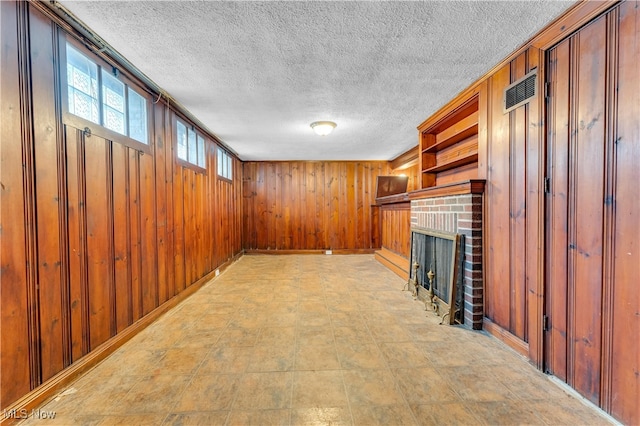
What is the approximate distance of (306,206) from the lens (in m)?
6.20

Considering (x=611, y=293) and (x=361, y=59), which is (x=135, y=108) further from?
(x=611, y=293)

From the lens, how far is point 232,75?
2189 mm

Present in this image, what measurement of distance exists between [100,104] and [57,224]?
0.95 metres

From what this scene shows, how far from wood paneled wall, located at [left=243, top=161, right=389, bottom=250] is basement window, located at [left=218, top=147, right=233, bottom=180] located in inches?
36.2

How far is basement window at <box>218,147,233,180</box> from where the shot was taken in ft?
15.2

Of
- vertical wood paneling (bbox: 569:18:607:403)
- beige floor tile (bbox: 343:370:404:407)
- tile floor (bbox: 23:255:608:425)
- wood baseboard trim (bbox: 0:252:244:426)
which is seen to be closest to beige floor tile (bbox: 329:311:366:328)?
tile floor (bbox: 23:255:608:425)

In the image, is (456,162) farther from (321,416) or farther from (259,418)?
(259,418)

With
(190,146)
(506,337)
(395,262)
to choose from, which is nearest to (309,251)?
(395,262)

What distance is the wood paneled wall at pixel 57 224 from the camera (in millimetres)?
1282

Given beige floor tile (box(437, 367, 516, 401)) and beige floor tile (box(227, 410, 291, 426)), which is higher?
beige floor tile (box(227, 410, 291, 426))

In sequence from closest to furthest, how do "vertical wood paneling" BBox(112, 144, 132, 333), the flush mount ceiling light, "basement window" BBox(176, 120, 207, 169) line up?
"vertical wood paneling" BBox(112, 144, 132, 333)
"basement window" BBox(176, 120, 207, 169)
the flush mount ceiling light

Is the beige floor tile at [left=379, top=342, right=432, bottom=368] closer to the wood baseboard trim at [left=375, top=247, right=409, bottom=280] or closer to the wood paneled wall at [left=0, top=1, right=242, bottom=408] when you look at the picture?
the wood baseboard trim at [left=375, top=247, right=409, bottom=280]

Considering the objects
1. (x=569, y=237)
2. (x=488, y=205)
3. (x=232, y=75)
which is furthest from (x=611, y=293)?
(x=232, y=75)

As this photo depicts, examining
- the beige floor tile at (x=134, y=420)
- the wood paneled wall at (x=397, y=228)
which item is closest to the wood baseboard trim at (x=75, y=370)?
the beige floor tile at (x=134, y=420)
